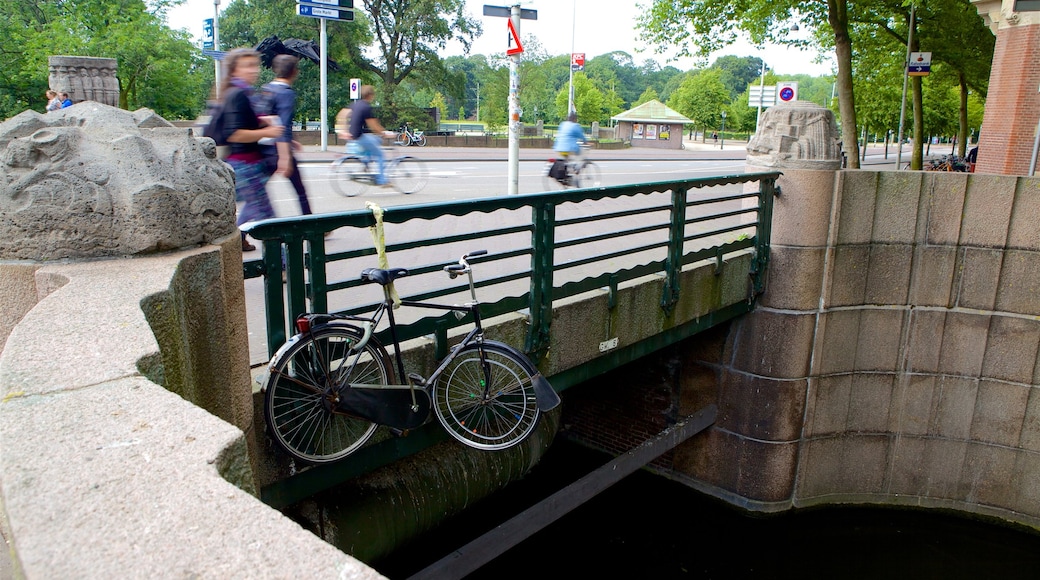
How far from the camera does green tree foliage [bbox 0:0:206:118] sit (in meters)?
28.5

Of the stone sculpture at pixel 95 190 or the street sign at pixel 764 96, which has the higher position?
the street sign at pixel 764 96

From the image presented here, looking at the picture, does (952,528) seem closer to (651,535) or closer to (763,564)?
(763,564)

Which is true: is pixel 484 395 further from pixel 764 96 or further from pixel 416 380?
pixel 764 96

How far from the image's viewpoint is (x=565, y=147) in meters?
12.4

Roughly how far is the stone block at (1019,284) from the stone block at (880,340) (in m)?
1.09

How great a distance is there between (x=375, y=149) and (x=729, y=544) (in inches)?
272

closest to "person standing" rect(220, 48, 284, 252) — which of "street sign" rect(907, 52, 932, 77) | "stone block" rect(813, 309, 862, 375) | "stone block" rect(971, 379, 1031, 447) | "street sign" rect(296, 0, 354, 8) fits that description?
"stone block" rect(813, 309, 862, 375)

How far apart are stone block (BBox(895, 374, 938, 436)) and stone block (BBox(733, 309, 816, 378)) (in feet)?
4.52

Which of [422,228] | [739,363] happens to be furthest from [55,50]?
[739,363]

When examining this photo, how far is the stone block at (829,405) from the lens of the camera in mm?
9672

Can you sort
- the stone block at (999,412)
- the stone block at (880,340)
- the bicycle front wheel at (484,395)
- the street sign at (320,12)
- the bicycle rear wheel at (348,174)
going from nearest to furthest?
1. the bicycle front wheel at (484,395)
2. the stone block at (999,412)
3. the stone block at (880,340)
4. the bicycle rear wheel at (348,174)
5. the street sign at (320,12)

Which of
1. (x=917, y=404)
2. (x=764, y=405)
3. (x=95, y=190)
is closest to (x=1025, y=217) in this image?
(x=917, y=404)

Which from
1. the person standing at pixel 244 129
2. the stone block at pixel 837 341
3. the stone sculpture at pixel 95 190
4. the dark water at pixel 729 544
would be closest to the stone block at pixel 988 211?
the stone block at pixel 837 341

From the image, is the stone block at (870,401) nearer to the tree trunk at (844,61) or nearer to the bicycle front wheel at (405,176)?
the bicycle front wheel at (405,176)
